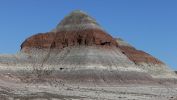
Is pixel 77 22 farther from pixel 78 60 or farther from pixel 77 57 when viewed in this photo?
pixel 78 60

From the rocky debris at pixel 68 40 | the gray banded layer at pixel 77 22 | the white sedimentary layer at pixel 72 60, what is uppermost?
the gray banded layer at pixel 77 22

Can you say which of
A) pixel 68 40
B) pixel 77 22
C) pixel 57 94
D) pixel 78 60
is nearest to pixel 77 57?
pixel 78 60

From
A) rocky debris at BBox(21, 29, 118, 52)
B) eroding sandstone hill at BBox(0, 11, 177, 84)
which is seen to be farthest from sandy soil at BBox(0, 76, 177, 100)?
rocky debris at BBox(21, 29, 118, 52)

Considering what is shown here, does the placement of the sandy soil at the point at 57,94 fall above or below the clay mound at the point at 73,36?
below

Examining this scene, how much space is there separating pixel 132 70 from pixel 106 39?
1197 centimetres

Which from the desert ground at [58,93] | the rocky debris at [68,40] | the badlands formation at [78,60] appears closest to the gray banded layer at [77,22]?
the badlands formation at [78,60]

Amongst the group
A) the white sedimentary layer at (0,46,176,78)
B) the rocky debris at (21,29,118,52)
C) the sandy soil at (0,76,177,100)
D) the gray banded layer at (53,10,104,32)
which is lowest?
the sandy soil at (0,76,177,100)

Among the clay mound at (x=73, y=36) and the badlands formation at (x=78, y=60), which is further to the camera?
the clay mound at (x=73, y=36)

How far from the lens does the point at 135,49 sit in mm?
153750

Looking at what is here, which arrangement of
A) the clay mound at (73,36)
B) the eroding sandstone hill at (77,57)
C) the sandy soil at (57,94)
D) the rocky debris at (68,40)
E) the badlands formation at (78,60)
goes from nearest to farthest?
1. the sandy soil at (57,94)
2. the badlands formation at (78,60)
3. the eroding sandstone hill at (77,57)
4. the rocky debris at (68,40)
5. the clay mound at (73,36)

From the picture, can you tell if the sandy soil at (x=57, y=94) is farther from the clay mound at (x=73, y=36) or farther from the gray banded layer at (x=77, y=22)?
the gray banded layer at (x=77, y=22)

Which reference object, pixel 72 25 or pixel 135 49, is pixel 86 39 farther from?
pixel 135 49

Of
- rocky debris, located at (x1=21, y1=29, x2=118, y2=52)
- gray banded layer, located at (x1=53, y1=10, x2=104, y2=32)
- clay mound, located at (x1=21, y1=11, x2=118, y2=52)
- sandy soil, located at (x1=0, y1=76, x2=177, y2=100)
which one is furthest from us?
gray banded layer, located at (x1=53, y1=10, x2=104, y2=32)

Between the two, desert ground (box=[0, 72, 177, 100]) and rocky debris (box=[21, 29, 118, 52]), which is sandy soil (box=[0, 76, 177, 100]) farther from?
rocky debris (box=[21, 29, 118, 52])
